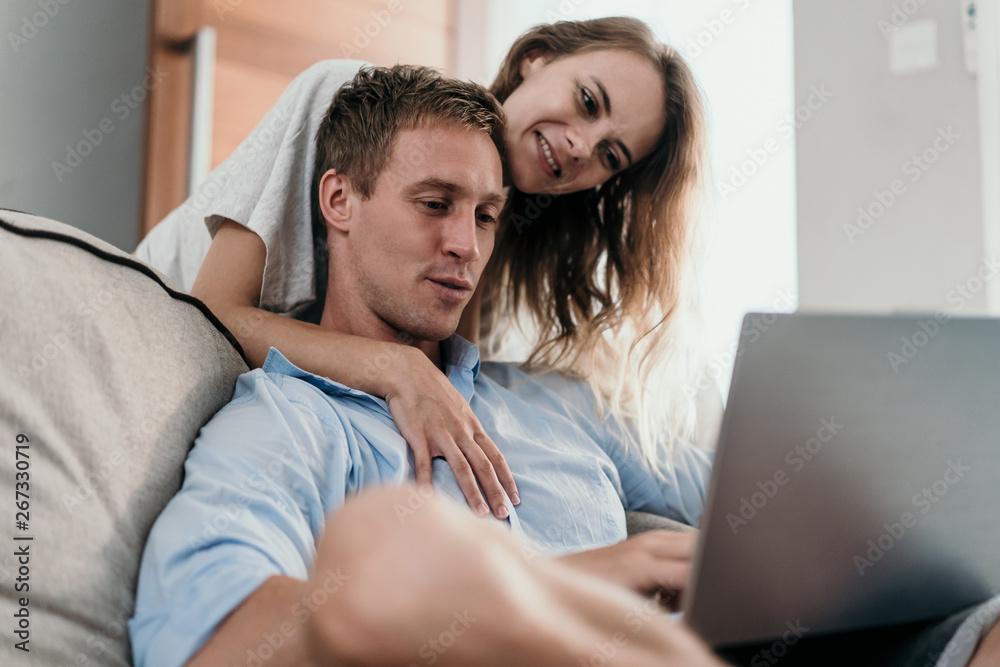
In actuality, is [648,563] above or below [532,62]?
below

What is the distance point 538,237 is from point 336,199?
53cm

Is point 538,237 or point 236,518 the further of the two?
point 538,237

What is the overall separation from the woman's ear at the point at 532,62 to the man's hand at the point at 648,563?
1.08 meters

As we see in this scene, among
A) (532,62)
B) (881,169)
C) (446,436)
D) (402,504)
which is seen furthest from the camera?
(881,169)

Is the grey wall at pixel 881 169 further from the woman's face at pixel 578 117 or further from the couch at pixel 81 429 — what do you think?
the couch at pixel 81 429

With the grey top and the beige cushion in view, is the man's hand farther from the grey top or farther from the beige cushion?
the grey top

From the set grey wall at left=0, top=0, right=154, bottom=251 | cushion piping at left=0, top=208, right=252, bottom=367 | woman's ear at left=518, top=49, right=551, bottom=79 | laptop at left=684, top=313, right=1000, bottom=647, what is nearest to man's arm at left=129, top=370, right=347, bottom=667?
cushion piping at left=0, top=208, right=252, bottom=367

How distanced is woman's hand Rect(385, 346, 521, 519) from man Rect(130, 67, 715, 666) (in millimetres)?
26

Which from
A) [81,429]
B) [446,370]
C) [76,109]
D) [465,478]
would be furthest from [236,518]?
[76,109]

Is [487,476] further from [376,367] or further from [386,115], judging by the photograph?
[386,115]

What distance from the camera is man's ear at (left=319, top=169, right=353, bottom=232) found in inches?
48.0

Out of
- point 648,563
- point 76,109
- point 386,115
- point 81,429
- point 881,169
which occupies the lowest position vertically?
point 648,563

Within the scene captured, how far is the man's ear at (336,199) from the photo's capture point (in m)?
1.22

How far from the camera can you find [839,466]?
1.83 feet
